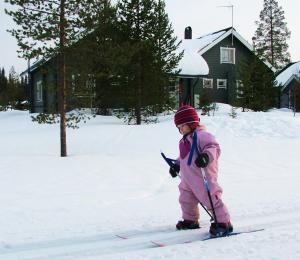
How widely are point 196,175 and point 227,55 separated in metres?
30.4

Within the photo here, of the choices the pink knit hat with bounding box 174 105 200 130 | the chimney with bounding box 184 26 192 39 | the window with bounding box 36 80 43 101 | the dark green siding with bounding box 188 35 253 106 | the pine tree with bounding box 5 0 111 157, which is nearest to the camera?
the pink knit hat with bounding box 174 105 200 130

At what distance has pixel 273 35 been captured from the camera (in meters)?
59.2

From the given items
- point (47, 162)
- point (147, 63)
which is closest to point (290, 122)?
point (147, 63)

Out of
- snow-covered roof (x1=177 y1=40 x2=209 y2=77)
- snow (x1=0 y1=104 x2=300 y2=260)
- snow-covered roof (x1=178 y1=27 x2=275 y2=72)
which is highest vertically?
snow-covered roof (x1=178 y1=27 x2=275 y2=72)

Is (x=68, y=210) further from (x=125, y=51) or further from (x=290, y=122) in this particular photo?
(x=290, y=122)

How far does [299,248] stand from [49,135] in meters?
14.7

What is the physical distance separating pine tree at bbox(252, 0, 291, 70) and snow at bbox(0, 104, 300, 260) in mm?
44325

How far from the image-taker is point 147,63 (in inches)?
789

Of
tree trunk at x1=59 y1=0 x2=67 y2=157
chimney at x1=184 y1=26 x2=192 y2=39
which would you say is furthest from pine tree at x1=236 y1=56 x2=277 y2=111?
tree trunk at x1=59 y1=0 x2=67 y2=157

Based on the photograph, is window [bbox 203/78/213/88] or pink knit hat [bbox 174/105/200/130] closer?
pink knit hat [bbox 174/105/200/130]

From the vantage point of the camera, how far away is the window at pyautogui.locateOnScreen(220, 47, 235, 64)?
112ft

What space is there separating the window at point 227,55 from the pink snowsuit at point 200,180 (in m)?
29.9

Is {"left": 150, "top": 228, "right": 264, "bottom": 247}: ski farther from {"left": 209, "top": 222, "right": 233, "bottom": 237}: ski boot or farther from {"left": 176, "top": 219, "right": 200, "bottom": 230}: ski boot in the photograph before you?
{"left": 176, "top": 219, "right": 200, "bottom": 230}: ski boot

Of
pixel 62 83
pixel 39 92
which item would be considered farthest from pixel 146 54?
pixel 39 92
